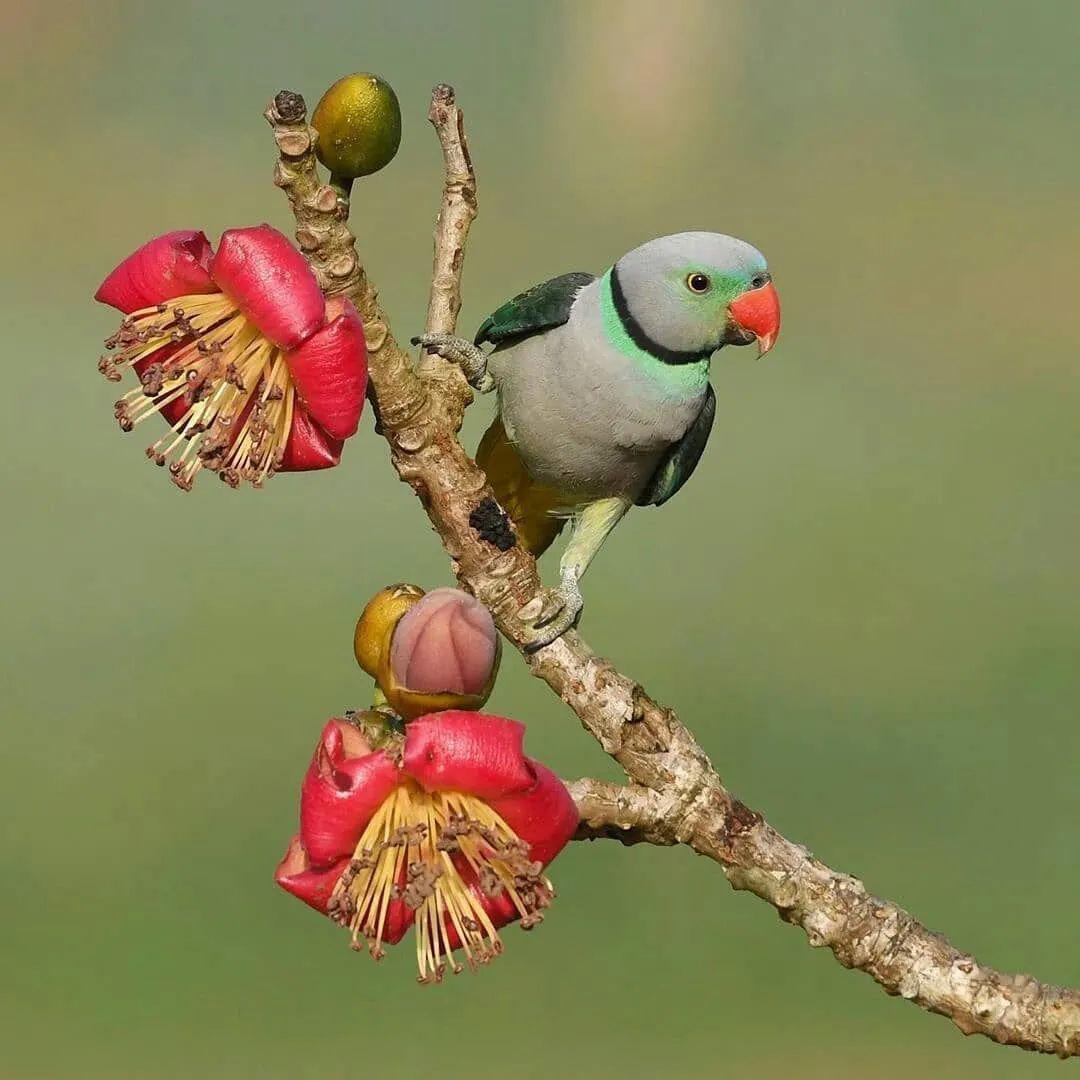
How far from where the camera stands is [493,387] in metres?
1.58

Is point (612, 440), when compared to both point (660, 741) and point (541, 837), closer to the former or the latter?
point (660, 741)

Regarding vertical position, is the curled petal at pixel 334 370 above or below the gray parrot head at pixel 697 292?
below

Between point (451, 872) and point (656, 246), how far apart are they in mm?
866

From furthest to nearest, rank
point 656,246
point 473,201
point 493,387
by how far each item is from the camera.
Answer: point 493,387, point 656,246, point 473,201

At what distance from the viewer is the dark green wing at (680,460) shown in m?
1.57

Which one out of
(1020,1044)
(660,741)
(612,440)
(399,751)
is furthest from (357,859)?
(612,440)

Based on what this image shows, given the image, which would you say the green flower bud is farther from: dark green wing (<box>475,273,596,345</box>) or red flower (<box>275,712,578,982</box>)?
dark green wing (<box>475,273,596,345</box>)

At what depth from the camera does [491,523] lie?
2.91ft

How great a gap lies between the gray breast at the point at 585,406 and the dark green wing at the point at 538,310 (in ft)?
0.04

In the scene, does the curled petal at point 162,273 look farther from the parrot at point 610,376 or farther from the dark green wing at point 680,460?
the dark green wing at point 680,460

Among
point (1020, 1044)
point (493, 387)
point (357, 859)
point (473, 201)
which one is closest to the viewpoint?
point (357, 859)

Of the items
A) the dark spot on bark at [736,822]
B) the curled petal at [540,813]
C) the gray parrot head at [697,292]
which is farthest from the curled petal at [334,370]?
the gray parrot head at [697,292]

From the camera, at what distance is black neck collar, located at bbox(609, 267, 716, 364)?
4.79ft

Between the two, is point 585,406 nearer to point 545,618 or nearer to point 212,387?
point 545,618
